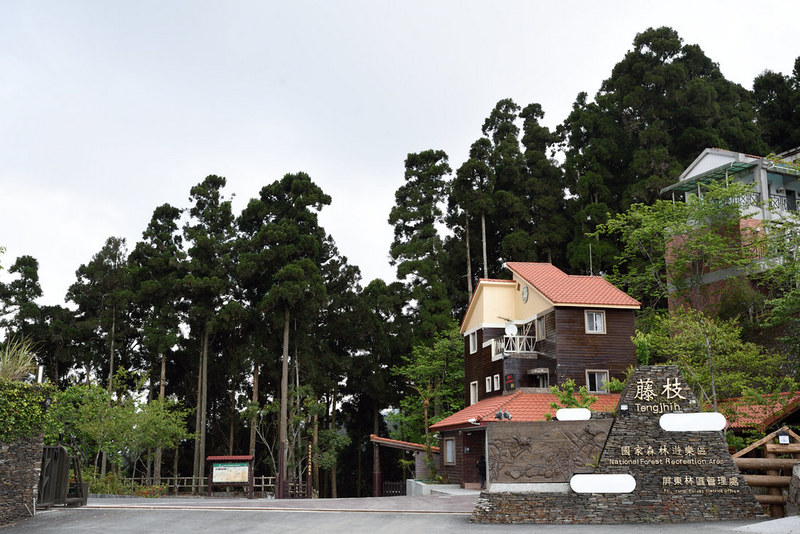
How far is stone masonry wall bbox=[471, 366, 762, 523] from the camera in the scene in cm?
1277

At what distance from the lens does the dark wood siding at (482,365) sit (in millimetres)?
27922

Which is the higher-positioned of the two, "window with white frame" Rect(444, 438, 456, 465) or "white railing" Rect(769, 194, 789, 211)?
"white railing" Rect(769, 194, 789, 211)

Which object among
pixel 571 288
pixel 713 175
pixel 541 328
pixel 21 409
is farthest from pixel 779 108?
pixel 21 409

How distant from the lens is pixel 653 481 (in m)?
12.9

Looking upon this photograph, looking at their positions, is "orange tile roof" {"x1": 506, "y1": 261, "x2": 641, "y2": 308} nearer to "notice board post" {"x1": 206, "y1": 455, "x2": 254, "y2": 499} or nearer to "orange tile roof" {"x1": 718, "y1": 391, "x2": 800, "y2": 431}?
"orange tile roof" {"x1": 718, "y1": 391, "x2": 800, "y2": 431}

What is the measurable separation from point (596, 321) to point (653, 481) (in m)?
13.7

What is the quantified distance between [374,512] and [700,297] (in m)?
18.0

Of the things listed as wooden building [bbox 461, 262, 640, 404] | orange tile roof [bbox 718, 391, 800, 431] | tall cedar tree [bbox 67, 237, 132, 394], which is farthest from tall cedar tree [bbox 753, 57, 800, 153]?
tall cedar tree [bbox 67, 237, 132, 394]

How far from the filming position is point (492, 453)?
13.8 meters

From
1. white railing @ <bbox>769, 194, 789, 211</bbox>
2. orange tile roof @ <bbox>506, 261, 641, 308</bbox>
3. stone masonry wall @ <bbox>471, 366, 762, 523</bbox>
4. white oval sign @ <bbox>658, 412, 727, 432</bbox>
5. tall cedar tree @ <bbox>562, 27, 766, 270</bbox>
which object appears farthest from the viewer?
tall cedar tree @ <bbox>562, 27, 766, 270</bbox>

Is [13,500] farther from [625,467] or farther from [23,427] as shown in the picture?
[625,467]

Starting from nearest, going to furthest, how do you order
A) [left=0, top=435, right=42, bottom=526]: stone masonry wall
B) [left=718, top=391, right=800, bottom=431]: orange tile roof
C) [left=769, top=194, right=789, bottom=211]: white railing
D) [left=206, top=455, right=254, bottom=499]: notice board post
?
[left=0, top=435, right=42, bottom=526]: stone masonry wall, [left=718, top=391, right=800, bottom=431]: orange tile roof, [left=206, top=455, right=254, bottom=499]: notice board post, [left=769, top=194, right=789, bottom=211]: white railing

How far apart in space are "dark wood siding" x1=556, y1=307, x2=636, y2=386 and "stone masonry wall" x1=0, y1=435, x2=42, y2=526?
55.6 ft

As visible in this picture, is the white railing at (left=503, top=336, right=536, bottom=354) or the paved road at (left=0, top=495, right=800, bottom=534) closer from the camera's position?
the paved road at (left=0, top=495, right=800, bottom=534)
